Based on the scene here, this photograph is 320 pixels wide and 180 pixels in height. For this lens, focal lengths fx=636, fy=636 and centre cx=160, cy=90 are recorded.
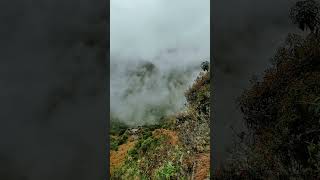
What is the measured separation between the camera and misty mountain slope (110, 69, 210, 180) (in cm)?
1177

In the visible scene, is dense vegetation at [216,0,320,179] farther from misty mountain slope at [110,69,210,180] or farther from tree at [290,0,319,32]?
misty mountain slope at [110,69,210,180]

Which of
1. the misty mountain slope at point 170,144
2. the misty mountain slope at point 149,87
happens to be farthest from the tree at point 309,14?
the misty mountain slope at point 149,87

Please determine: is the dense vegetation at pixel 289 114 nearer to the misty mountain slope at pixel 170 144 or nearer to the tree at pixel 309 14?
the tree at pixel 309 14

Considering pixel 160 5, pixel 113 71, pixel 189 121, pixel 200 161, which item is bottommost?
pixel 200 161

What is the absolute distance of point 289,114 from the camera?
6.30 m

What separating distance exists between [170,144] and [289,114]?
603cm

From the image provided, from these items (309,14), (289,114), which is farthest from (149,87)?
(289,114)

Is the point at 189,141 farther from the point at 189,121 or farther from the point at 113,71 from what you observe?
the point at 113,71

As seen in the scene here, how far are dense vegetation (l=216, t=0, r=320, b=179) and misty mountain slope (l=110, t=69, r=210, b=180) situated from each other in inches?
174

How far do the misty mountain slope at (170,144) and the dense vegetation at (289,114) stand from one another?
4.42m

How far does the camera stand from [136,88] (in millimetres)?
12344
